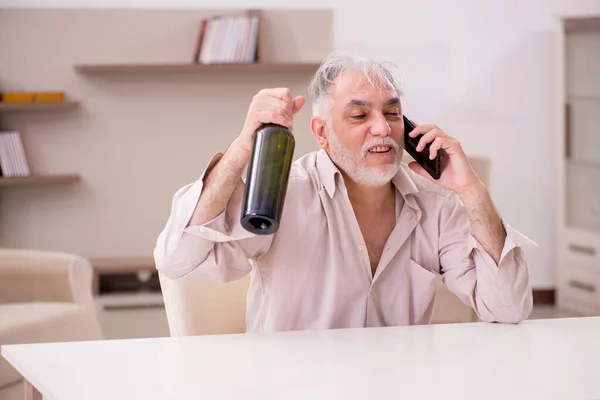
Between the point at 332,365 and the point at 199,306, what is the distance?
23.2 inches

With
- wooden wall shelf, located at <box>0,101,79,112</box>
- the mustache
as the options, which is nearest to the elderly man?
the mustache

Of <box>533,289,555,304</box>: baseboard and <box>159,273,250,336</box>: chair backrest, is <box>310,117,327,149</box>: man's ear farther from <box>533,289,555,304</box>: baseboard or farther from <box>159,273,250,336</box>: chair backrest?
<box>533,289,555,304</box>: baseboard

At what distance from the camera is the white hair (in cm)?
196

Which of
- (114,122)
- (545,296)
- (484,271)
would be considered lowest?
(545,296)

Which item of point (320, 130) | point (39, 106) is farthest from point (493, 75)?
point (320, 130)

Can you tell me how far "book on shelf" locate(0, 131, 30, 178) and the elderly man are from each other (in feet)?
10.8

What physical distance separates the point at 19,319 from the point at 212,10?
8.14 feet

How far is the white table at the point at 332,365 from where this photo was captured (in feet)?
4.17

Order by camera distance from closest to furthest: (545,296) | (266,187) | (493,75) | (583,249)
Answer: (266,187)
(583,249)
(493,75)
(545,296)

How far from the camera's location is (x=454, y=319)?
11.1ft

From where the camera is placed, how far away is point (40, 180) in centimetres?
493

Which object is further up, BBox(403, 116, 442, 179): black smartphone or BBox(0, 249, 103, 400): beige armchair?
BBox(403, 116, 442, 179): black smartphone

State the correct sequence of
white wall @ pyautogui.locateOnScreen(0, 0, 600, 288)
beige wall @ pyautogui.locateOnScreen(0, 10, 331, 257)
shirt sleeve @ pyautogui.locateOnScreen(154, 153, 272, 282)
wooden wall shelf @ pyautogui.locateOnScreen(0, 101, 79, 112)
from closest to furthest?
shirt sleeve @ pyautogui.locateOnScreen(154, 153, 272, 282), wooden wall shelf @ pyautogui.locateOnScreen(0, 101, 79, 112), beige wall @ pyautogui.locateOnScreen(0, 10, 331, 257), white wall @ pyautogui.locateOnScreen(0, 0, 600, 288)

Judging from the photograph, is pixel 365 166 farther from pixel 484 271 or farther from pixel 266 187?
pixel 266 187
